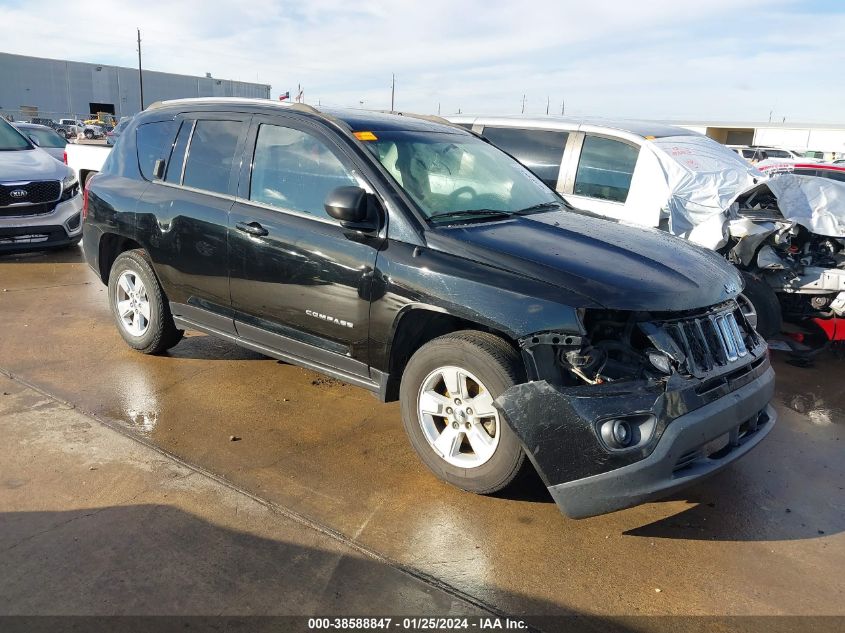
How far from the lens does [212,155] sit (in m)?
4.64

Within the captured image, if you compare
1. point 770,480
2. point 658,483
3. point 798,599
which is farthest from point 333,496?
point 770,480

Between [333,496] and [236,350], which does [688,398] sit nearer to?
[333,496]

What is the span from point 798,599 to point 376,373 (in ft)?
7.25

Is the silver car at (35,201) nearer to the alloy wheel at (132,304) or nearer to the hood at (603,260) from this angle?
the alloy wheel at (132,304)

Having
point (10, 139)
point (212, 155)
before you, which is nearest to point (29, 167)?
point (10, 139)

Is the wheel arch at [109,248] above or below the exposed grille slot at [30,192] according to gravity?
below

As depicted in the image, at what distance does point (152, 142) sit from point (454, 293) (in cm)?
308

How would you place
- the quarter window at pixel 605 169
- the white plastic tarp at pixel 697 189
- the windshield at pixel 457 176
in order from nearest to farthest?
the windshield at pixel 457 176, the white plastic tarp at pixel 697 189, the quarter window at pixel 605 169

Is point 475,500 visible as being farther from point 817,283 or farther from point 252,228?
point 817,283

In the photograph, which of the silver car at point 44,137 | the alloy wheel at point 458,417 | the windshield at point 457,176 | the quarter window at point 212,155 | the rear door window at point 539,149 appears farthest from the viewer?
the silver car at point 44,137

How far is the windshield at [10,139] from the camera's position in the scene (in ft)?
30.6

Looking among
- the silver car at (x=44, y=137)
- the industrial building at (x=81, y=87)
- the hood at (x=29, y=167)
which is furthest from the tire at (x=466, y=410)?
the industrial building at (x=81, y=87)

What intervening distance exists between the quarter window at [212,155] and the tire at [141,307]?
83 cm

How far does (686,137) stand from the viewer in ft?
23.7
